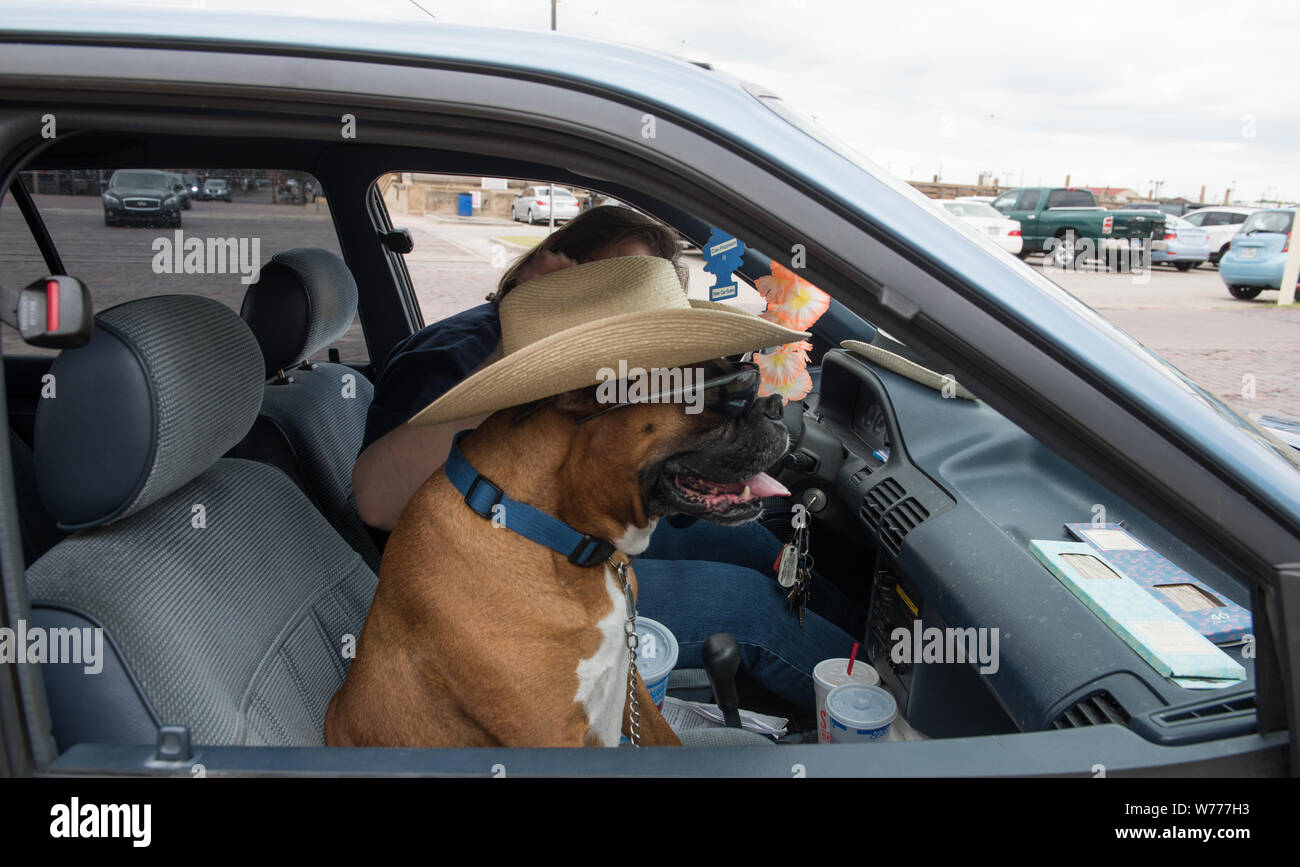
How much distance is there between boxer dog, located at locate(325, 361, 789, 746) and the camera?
1521mm

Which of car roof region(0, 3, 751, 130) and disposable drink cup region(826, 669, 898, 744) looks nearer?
car roof region(0, 3, 751, 130)

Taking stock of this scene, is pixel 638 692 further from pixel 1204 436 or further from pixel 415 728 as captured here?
pixel 1204 436

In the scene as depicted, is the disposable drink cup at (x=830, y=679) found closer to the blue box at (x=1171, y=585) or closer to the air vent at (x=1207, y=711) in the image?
the blue box at (x=1171, y=585)

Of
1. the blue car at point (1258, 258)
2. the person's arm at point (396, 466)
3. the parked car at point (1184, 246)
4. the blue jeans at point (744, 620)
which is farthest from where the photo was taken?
the parked car at point (1184, 246)

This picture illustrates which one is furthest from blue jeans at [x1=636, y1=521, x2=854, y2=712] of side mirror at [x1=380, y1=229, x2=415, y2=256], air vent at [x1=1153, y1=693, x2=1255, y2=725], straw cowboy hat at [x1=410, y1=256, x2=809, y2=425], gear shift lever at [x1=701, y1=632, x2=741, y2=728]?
side mirror at [x1=380, y1=229, x2=415, y2=256]

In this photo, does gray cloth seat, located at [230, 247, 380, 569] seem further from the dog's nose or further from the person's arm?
the dog's nose

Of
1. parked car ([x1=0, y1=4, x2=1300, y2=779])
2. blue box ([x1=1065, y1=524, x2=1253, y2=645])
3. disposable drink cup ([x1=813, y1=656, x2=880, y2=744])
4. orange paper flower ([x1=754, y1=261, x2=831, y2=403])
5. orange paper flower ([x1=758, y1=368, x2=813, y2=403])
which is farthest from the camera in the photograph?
orange paper flower ([x1=758, y1=368, x2=813, y2=403])

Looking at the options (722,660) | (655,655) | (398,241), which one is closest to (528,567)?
(722,660)

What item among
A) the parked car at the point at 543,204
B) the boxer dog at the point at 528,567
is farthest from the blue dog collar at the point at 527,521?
the parked car at the point at 543,204

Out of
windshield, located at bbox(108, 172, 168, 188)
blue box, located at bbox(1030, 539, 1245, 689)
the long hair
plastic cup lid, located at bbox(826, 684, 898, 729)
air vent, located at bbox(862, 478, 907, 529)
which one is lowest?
plastic cup lid, located at bbox(826, 684, 898, 729)

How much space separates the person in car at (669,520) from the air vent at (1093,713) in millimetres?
1037

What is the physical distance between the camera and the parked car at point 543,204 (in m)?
2.90

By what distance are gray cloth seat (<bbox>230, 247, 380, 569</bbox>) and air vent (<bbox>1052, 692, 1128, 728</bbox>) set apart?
1852 millimetres

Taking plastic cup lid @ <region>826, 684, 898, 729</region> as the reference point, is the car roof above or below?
above
